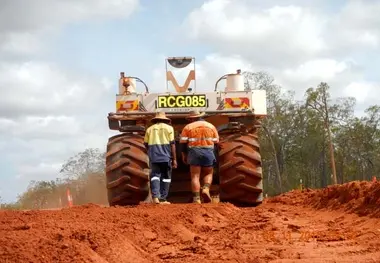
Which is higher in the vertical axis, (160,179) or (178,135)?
(178,135)

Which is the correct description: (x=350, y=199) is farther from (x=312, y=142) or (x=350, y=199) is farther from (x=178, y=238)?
(x=312, y=142)

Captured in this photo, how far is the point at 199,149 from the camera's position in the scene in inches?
396

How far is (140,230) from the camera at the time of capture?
20.0ft

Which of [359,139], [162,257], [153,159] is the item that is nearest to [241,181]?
[153,159]

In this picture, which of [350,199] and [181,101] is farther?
[181,101]

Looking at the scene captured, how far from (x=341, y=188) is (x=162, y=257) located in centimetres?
690

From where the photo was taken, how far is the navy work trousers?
32.3 ft

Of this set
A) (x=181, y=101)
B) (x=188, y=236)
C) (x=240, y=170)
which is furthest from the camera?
(x=181, y=101)

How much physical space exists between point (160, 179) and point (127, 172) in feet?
2.51

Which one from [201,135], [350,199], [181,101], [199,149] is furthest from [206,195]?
[350,199]

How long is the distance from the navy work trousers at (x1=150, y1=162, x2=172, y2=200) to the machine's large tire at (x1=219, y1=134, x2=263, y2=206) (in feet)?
3.03

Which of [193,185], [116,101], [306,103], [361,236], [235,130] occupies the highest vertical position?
[306,103]

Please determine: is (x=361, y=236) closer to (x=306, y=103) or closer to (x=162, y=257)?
(x=162, y=257)

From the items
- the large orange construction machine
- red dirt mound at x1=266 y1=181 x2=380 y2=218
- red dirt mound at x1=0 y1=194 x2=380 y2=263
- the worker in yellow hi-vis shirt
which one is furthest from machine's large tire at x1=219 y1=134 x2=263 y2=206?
red dirt mound at x1=0 y1=194 x2=380 y2=263
